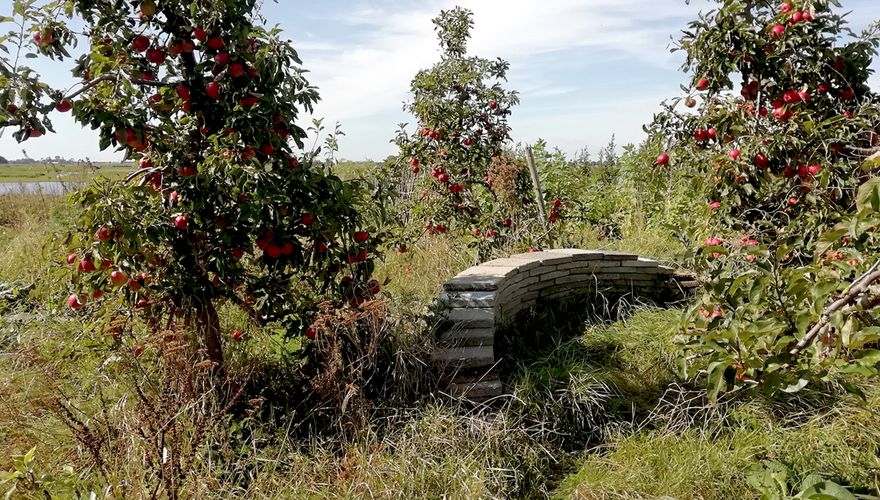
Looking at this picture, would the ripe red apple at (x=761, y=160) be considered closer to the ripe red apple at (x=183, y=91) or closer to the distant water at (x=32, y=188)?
the ripe red apple at (x=183, y=91)

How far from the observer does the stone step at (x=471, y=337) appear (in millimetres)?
3346

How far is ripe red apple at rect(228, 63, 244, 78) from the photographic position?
8.80ft

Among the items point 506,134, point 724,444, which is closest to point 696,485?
point 724,444

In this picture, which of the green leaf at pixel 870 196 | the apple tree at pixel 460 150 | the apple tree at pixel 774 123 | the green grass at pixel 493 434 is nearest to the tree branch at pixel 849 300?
the green leaf at pixel 870 196

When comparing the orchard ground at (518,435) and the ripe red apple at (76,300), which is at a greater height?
the ripe red apple at (76,300)

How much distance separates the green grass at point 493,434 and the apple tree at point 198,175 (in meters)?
0.39

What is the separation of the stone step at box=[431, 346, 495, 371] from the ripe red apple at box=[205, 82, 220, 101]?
5.25 feet

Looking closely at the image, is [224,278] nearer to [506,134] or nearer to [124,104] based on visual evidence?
[124,104]

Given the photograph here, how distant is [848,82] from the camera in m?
3.78

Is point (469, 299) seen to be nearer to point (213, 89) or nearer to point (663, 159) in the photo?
point (663, 159)

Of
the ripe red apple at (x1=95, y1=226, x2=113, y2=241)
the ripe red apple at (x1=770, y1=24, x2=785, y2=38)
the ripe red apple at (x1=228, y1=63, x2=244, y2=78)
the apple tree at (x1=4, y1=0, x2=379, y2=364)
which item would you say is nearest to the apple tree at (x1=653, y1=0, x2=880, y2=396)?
the ripe red apple at (x1=770, y1=24, x2=785, y2=38)

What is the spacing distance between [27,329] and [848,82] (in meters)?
5.40

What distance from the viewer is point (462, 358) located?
3.23 metres

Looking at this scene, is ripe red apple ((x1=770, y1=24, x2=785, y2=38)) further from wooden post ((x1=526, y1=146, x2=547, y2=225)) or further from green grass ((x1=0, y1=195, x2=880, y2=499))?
wooden post ((x1=526, y1=146, x2=547, y2=225))
